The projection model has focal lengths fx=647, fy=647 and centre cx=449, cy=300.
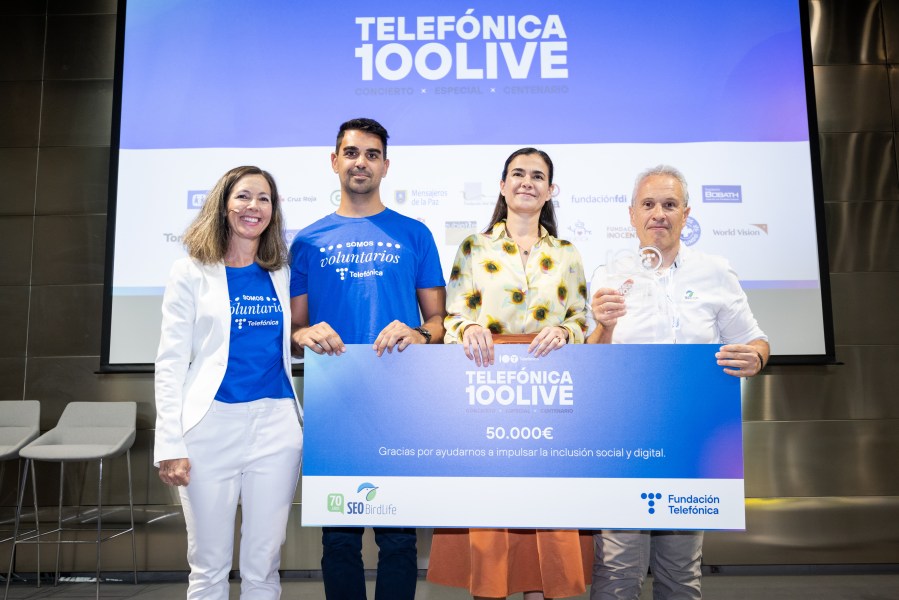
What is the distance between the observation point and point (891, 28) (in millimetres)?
4262

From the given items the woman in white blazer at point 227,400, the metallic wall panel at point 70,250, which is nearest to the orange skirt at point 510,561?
the woman in white blazer at point 227,400

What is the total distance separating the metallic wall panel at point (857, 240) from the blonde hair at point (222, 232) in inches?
140

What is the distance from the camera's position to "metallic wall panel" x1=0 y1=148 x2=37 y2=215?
13.9ft

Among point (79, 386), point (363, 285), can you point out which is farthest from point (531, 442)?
point (79, 386)

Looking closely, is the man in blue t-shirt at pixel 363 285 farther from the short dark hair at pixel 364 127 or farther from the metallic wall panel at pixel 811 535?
the metallic wall panel at pixel 811 535

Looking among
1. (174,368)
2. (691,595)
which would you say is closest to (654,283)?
(691,595)

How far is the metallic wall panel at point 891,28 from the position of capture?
4.24 m

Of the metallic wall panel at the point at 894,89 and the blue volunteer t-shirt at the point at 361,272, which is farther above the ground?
the metallic wall panel at the point at 894,89

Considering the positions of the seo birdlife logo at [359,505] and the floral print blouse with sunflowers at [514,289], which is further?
the floral print blouse with sunflowers at [514,289]

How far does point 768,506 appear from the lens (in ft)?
12.8

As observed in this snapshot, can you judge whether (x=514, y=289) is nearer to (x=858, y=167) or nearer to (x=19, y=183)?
(x=858, y=167)

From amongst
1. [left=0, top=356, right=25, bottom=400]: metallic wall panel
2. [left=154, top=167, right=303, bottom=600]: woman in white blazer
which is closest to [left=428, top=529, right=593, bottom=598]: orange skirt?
[left=154, top=167, right=303, bottom=600]: woman in white blazer

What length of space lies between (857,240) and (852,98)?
3.08ft

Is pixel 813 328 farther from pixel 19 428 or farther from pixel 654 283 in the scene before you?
pixel 19 428
